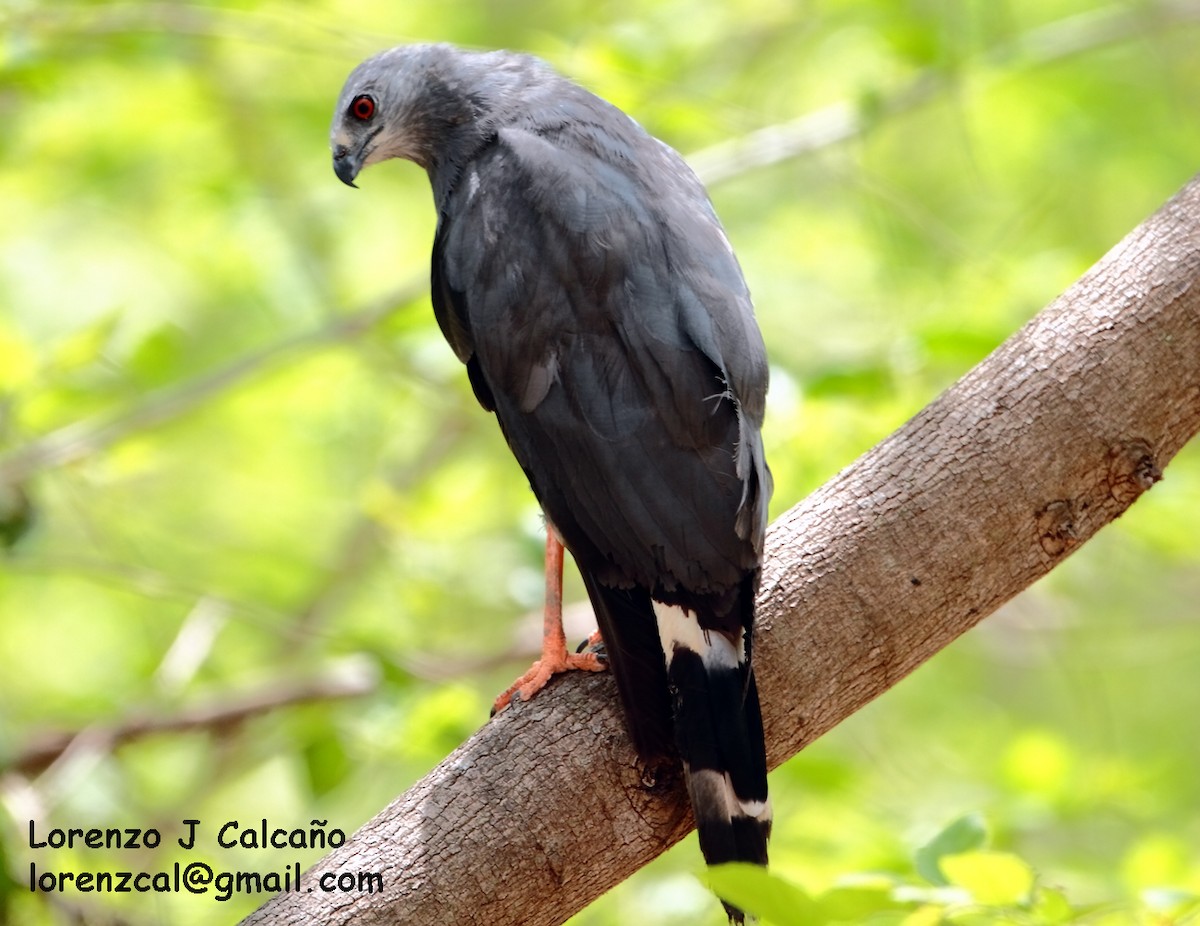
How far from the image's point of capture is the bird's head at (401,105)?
130 inches

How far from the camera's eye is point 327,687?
4.43m

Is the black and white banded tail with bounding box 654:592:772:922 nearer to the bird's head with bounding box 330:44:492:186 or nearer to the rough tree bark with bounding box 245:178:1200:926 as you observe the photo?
the rough tree bark with bounding box 245:178:1200:926

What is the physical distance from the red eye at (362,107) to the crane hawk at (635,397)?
1.31 ft

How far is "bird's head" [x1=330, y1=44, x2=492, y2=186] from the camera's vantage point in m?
3.31

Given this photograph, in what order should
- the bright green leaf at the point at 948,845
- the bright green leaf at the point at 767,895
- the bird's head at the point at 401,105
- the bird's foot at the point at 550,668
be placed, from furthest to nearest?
the bird's head at the point at 401,105 → the bird's foot at the point at 550,668 → the bright green leaf at the point at 948,845 → the bright green leaf at the point at 767,895

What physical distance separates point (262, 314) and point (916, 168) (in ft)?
11.7

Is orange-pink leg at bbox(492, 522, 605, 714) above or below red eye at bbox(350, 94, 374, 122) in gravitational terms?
below

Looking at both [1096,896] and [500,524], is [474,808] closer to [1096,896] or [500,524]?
[1096,896]

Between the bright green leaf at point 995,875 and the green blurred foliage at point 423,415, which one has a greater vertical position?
the green blurred foliage at point 423,415

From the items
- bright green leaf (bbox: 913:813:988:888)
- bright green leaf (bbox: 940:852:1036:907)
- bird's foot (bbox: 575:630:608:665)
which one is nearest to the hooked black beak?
bird's foot (bbox: 575:630:608:665)

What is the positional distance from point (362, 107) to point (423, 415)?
2958 mm

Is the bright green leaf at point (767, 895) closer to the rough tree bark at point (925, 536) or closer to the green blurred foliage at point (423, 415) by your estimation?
the green blurred foliage at point (423, 415)

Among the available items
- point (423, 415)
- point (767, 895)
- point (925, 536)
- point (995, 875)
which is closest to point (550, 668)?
point (925, 536)

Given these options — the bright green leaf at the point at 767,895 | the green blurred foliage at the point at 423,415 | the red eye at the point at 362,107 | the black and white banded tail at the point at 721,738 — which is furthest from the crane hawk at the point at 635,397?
the bright green leaf at the point at 767,895
